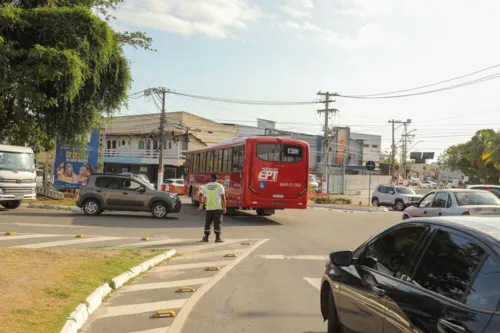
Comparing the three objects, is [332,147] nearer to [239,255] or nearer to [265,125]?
[265,125]

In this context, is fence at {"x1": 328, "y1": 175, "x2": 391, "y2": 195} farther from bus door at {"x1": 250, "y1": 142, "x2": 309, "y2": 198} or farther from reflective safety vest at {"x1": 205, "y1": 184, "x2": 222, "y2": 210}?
reflective safety vest at {"x1": 205, "y1": 184, "x2": 222, "y2": 210}

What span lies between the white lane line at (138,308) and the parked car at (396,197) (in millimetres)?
28307

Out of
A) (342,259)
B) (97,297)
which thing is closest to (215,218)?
(97,297)

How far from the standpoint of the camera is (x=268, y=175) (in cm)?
1948

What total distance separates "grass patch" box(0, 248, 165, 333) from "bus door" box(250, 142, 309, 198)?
29.6 feet

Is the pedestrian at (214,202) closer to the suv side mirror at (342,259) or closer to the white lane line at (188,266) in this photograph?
the white lane line at (188,266)

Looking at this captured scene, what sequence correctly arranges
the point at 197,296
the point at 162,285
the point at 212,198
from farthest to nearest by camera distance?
the point at 212,198 → the point at 162,285 → the point at 197,296

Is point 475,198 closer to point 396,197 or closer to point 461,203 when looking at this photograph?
point 461,203

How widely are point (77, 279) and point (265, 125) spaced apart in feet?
226

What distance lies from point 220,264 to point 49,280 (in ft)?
12.6

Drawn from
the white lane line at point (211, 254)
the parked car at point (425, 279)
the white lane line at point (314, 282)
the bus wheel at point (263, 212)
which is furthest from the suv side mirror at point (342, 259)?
the bus wheel at point (263, 212)

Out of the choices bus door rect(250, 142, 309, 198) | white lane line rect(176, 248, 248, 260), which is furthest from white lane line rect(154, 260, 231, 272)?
bus door rect(250, 142, 309, 198)

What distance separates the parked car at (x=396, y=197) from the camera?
110 feet

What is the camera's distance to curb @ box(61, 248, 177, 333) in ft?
17.7
